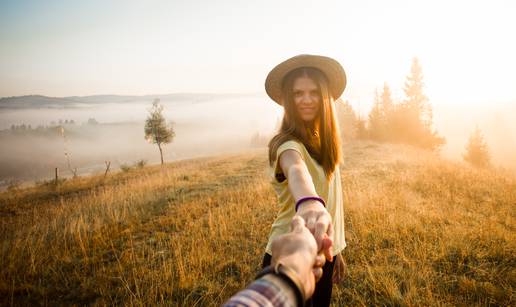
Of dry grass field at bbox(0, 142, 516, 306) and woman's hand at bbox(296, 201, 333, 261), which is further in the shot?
dry grass field at bbox(0, 142, 516, 306)

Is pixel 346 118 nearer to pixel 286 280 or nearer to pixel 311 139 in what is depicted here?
pixel 311 139

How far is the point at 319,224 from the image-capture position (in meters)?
0.89

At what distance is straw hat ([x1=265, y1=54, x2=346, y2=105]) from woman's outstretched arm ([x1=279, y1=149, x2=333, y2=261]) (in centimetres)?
91

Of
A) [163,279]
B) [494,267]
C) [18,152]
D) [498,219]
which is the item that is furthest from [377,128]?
[18,152]

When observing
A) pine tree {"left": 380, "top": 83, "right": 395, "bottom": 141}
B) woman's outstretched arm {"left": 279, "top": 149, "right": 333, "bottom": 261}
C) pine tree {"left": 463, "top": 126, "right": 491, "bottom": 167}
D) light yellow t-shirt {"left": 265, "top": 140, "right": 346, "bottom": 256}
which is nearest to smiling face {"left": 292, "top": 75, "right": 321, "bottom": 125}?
light yellow t-shirt {"left": 265, "top": 140, "right": 346, "bottom": 256}

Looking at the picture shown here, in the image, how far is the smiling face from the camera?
81.9 inches

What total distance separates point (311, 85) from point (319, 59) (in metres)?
0.24

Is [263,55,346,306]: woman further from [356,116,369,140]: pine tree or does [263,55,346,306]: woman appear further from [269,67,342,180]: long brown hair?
[356,116,369,140]: pine tree

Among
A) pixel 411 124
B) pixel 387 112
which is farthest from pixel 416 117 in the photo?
pixel 387 112

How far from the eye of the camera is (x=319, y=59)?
2125mm

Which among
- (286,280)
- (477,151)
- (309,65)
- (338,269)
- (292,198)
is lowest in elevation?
(477,151)

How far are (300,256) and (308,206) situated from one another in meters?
0.39

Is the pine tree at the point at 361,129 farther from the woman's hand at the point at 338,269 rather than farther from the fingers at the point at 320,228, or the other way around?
the fingers at the point at 320,228

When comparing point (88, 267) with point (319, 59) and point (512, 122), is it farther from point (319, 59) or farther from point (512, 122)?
point (512, 122)
